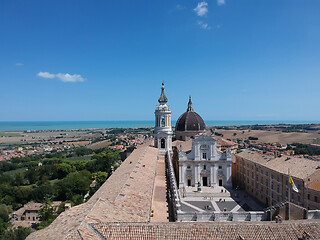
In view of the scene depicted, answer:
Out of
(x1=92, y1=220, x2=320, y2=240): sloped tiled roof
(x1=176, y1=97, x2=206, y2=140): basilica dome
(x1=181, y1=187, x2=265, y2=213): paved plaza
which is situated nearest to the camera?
(x1=92, y1=220, x2=320, y2=240): sloped tiled roof

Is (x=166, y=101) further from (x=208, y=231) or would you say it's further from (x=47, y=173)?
(x=47, y=173)

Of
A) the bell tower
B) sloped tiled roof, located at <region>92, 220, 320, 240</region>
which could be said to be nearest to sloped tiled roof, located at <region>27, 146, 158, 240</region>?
sloped tiled roof, located at <region>92, 220, 320, 240</region>

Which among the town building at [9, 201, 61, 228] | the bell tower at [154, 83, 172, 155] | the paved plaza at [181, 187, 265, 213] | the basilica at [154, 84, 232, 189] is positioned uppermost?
the bell tower at [154, 83, 172, 155]

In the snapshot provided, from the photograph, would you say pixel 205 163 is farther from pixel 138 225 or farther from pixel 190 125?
pixel 138 225

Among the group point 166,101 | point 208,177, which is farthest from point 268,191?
point 166,101

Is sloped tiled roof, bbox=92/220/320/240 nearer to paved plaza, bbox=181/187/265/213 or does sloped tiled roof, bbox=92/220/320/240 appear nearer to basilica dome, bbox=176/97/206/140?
paved plaza, bbox=181/187/265/213

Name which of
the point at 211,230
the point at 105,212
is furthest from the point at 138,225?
the point at 211,230
